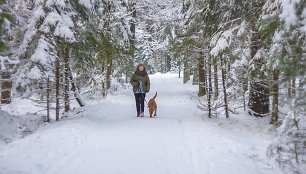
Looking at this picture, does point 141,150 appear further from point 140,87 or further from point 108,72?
point 108,72

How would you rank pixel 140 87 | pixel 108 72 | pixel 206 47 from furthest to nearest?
pixel 108 72
pixel 140 87
pixel 206 47

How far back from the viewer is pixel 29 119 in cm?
819

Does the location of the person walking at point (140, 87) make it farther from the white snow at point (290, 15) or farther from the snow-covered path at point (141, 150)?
the white snow at point (290, 15)

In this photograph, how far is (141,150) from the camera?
4.99m

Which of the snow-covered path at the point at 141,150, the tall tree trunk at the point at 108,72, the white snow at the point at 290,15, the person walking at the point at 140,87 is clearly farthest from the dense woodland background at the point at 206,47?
the tall tree trunk at the point at 108,72

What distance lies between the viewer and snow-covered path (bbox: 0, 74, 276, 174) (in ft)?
13.2

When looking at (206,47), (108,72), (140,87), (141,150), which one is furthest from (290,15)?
(108,72)

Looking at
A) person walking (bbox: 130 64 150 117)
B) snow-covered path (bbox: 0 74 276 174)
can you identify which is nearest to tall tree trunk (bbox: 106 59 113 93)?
person walking (bbox: 130 64 150 117)

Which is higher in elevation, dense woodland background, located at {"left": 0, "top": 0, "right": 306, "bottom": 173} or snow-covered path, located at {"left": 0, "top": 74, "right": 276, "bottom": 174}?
dense woodland background, located at {"left": 0, "top": 0, "right": 306, "bottom": 173}

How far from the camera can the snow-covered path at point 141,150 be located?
13.2 ft

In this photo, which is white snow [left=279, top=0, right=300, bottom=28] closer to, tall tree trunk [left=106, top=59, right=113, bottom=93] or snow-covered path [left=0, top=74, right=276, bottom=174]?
snow-covered path [left=0, top=74, right=276, bottom=174]

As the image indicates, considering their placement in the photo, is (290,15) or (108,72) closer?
(290,15)

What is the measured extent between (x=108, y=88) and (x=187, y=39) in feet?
25.4

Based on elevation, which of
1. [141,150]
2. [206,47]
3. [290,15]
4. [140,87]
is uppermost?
[206,47]
